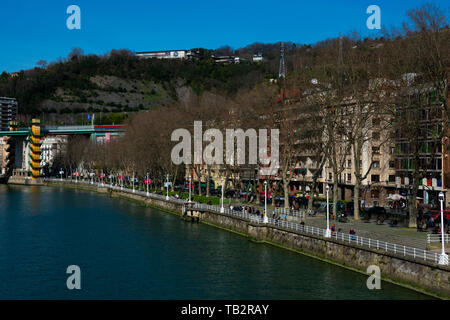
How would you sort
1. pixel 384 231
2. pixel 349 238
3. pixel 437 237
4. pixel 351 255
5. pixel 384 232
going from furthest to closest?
1. pixel 384 231
2. pixel 384 232
3. pixel 349 238
4. pixel 351 255
5. pixel 437 237

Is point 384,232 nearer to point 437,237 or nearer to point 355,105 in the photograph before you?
point 437,237

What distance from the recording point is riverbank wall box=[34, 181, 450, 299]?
31531mm

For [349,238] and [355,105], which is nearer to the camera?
[349,238]

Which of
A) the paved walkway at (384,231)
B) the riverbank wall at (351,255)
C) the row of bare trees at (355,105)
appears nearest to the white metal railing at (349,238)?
the riverbank wall at (351,255)

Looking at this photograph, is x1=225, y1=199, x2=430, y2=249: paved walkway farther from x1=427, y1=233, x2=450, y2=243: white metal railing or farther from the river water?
the river water

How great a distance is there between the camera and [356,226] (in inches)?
1966

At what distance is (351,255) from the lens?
39969 mm

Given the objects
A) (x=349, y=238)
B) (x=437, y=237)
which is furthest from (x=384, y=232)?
(x=437, y=237)

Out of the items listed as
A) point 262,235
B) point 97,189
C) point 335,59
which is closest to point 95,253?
point 262,235

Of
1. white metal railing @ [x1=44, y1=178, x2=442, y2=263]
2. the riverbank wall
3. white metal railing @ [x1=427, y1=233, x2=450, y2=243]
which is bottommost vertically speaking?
the riverbank wall

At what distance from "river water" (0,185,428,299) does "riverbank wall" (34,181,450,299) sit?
0.71 meters

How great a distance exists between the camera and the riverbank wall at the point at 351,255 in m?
31.5

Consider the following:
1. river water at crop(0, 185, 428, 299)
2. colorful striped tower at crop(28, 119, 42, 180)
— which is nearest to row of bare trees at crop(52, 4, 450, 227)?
river water at crop(0, 185, 428, 299)

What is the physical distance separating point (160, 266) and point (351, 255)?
A: 15977 mm
